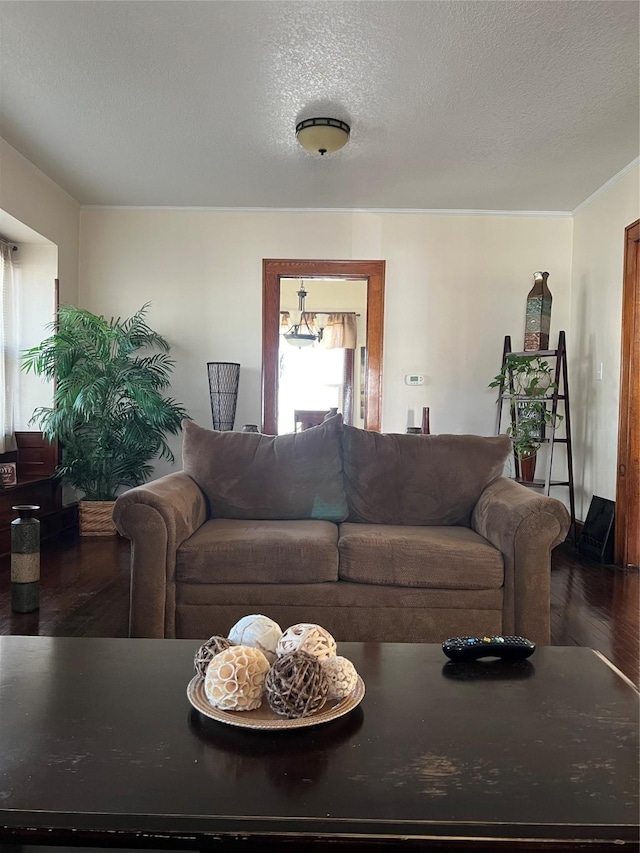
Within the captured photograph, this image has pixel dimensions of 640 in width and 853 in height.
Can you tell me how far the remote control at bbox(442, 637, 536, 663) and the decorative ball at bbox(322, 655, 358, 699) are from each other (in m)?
0.34

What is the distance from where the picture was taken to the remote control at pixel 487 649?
136 centimetres

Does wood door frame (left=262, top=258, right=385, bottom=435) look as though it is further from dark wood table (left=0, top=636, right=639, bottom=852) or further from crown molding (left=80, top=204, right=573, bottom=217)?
dark wood table (left=0, top=636, right=639, bottom=852)

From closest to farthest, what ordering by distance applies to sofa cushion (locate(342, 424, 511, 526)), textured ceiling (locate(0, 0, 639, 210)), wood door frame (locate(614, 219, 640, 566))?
textured ceiling (locate(0, 0, 639, 210)) → sofa cushion (locate(342, 424, 511, 526)) → wood door frame (locate(614, 219, 640, 566))

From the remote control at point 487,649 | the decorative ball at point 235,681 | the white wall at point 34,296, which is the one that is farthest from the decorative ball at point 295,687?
the white wall at point 34,296

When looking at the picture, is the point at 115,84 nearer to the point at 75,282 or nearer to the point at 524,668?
the point at 75,282

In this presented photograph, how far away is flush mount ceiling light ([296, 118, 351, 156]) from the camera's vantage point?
3.47 meters

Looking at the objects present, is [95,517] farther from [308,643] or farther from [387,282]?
[308,643]

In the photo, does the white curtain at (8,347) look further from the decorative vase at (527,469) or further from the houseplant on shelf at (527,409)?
the decorative vase at (527,469)

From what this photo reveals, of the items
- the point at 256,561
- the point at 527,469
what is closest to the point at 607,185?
the point at 527,469

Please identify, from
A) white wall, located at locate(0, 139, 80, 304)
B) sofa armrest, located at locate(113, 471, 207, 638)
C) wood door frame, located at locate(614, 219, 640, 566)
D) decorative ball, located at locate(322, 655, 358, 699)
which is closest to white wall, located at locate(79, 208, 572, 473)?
white wall, located at locate(0, 139, 80, 304)

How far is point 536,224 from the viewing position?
5191 millimetres

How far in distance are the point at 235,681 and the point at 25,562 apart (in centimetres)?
224

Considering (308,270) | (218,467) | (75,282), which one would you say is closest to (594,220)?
(308,270)

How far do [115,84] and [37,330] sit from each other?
7.26ft
